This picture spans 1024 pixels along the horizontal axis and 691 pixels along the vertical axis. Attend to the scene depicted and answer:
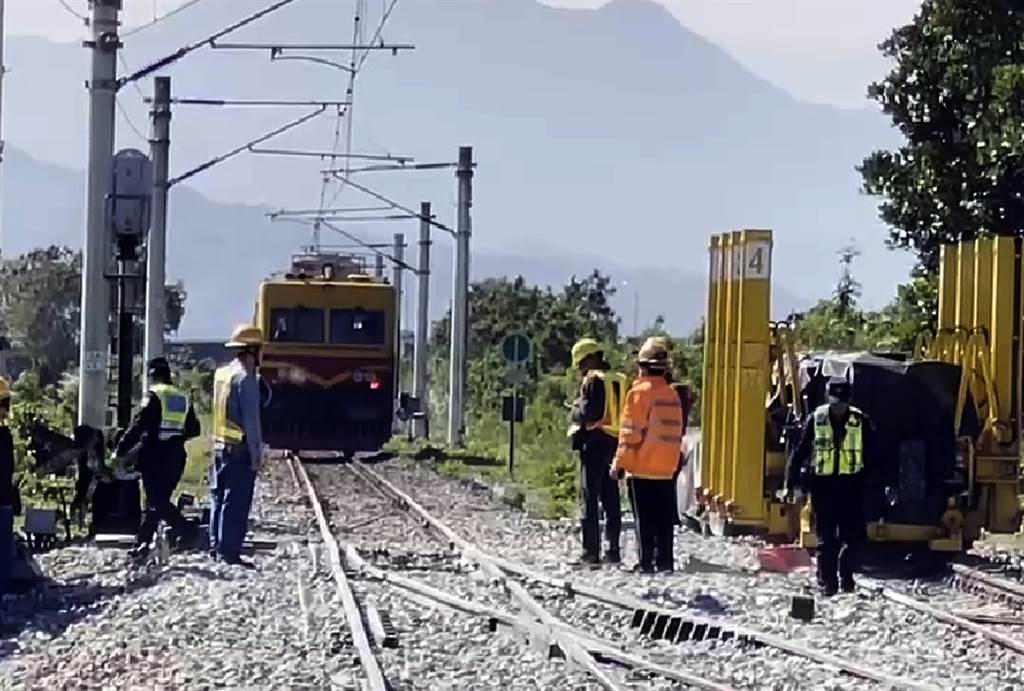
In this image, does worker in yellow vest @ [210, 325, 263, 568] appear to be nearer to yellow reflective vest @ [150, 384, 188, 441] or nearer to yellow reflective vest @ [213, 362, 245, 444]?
yellow reflective vest @ [213, 362, 245, 444]

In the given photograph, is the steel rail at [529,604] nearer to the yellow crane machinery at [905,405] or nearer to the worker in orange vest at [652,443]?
the worker in orange vest at [652,443]

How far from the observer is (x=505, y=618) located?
1327 centimetres

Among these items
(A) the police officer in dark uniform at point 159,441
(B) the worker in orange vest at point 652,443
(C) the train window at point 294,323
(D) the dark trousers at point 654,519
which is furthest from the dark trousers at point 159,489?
(C) the train window at point 294,323

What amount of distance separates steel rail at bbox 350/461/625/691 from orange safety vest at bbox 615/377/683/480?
4.49ft

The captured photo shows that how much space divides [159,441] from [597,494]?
3674 millimetres

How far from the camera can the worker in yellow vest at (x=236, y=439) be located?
16.6 m

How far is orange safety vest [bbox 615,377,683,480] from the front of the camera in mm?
16188

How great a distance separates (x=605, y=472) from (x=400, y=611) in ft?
12.3

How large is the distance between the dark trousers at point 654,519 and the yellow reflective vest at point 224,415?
3.17 m

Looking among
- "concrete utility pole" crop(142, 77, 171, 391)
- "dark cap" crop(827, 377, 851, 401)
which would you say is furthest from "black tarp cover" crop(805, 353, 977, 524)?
"concrete utility pole" crop(142, 77, 171, 391)

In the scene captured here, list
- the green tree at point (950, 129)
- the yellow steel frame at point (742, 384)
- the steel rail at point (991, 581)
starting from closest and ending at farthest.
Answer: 1. the steel rail at point (991, 581)
2. the yellow steel frame at point (742, 384)
3. the green tree at point (950, 129)

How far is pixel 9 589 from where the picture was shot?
49.7ft

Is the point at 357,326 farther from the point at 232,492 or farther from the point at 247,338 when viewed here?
the point at 247,338

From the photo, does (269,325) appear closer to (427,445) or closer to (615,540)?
(427,445)
